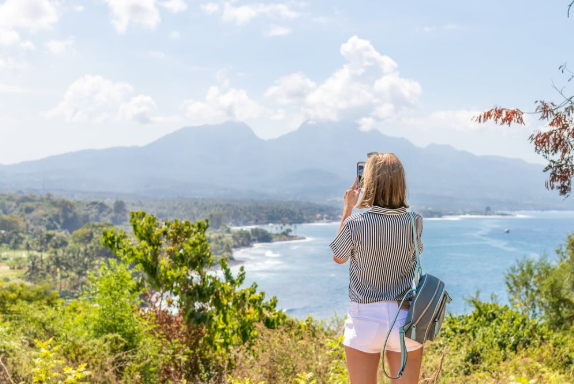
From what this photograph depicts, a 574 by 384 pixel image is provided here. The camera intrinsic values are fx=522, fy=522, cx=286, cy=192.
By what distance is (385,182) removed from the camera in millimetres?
1812

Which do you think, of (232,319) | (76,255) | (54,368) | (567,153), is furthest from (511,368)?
(76,255)

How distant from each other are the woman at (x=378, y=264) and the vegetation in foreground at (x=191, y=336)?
0.87m

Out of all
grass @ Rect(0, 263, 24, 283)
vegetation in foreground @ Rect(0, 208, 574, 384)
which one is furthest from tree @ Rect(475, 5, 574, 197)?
grass @ Rect(0, 263, 24, 283)

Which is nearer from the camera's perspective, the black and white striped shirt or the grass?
the black and white striped shirt

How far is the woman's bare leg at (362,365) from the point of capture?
183cm

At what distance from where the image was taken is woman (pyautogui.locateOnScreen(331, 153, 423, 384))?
70.7 inches

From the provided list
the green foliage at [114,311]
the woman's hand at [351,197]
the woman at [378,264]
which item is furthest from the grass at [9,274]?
the woman at [378,264]

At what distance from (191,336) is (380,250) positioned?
2766mm

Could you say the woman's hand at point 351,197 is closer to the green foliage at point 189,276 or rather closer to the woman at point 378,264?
the woman at point 378,264

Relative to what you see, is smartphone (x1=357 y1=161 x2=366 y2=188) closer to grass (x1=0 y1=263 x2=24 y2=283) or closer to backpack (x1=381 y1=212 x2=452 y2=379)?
backpack (x1=381 y1=212 x2=452 y2=379)

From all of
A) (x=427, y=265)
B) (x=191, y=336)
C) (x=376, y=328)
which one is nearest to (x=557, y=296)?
(x=191, y=336)

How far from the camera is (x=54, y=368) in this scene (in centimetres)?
310

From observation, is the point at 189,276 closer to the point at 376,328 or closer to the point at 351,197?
the point at 351,197

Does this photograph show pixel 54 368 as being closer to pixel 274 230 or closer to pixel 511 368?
pixel 511 368
